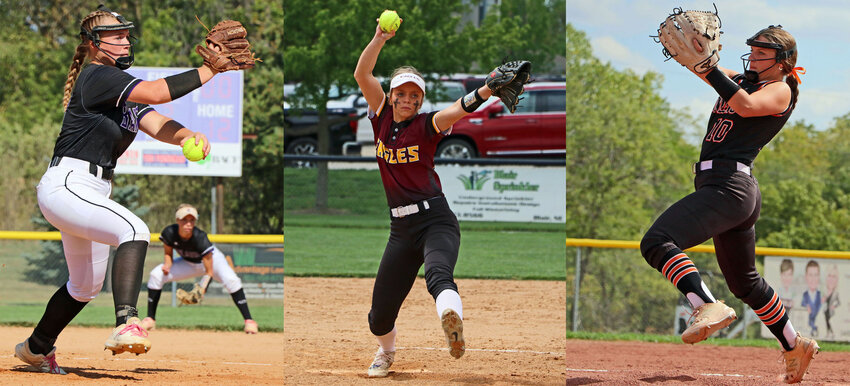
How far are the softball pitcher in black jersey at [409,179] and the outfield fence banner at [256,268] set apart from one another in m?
6.60

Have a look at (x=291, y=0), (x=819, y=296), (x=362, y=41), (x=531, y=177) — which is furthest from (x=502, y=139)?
(x=819, y=296)

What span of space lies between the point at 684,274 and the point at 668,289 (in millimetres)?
12297

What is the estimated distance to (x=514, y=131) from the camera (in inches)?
741

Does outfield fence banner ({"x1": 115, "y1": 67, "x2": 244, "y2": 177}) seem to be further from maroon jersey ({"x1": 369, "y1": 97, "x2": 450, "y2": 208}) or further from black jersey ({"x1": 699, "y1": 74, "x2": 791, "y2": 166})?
black jersey ({"x1": 699, "y1": 74, "x2": 791, "y2": 166})

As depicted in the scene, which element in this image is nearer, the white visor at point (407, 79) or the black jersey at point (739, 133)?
the black jersey at point (739, 133)

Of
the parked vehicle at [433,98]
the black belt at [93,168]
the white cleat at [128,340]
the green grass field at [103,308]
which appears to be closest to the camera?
the white cleat at [128,340]

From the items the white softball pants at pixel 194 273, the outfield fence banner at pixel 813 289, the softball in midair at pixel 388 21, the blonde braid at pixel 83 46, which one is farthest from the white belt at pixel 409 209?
the outfield fence banner at pixel 813 289

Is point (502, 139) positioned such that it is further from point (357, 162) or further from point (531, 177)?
point (357, 162)

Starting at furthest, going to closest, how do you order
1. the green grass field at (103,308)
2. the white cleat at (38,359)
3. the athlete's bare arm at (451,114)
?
the green grass field at (103,308) → the white cleat at (38,359) → the athlete's bare arm at (451,114)

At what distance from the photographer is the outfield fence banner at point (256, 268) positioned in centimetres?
1152

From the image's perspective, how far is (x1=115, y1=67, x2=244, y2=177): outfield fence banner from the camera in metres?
14.5

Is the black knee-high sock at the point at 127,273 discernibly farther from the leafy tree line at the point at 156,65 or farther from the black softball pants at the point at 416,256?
the leafy tree line at the point at 156,65

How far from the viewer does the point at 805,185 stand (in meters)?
16.4

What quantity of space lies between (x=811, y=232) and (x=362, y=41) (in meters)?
11.1
